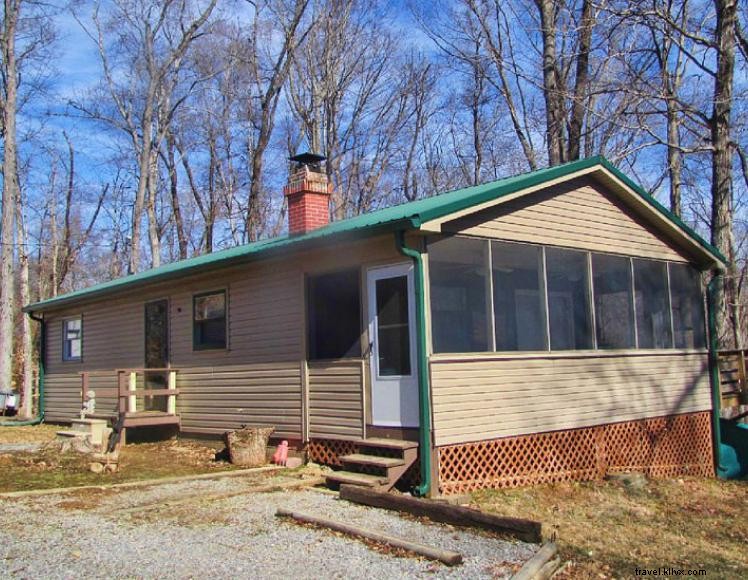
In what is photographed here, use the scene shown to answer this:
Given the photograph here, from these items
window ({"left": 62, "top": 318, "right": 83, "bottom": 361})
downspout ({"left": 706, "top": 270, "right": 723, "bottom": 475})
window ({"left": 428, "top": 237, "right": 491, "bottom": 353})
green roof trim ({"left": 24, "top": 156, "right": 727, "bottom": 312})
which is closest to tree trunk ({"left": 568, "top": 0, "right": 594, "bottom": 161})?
downspout ({"left": 706, "top": 270, "right": 723, "bottom": 475})

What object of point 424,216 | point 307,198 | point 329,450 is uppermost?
point 307,198

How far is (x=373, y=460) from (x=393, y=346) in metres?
1.34

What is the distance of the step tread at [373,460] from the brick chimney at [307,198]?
422cm

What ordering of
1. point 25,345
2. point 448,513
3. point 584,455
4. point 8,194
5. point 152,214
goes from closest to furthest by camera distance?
point 448,513
point 584,455
point 8,194
point 25,345
point 152,214

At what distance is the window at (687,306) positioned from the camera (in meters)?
12.3

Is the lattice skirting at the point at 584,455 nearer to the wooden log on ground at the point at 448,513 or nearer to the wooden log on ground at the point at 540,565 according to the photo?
the wooden log on ground at the point at 448,513

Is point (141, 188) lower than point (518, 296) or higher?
higher

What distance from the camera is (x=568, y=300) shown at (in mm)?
10266

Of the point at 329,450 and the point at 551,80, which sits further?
the point at 551,80

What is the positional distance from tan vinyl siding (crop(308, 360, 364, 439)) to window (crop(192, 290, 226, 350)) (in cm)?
232

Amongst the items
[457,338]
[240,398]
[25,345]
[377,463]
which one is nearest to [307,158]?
[240,398]

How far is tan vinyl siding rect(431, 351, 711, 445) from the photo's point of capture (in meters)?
8.52

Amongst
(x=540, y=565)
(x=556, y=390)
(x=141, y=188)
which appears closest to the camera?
(x=540, y=565)

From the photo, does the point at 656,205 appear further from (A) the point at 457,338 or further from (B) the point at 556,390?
(A) the point at 457,338
